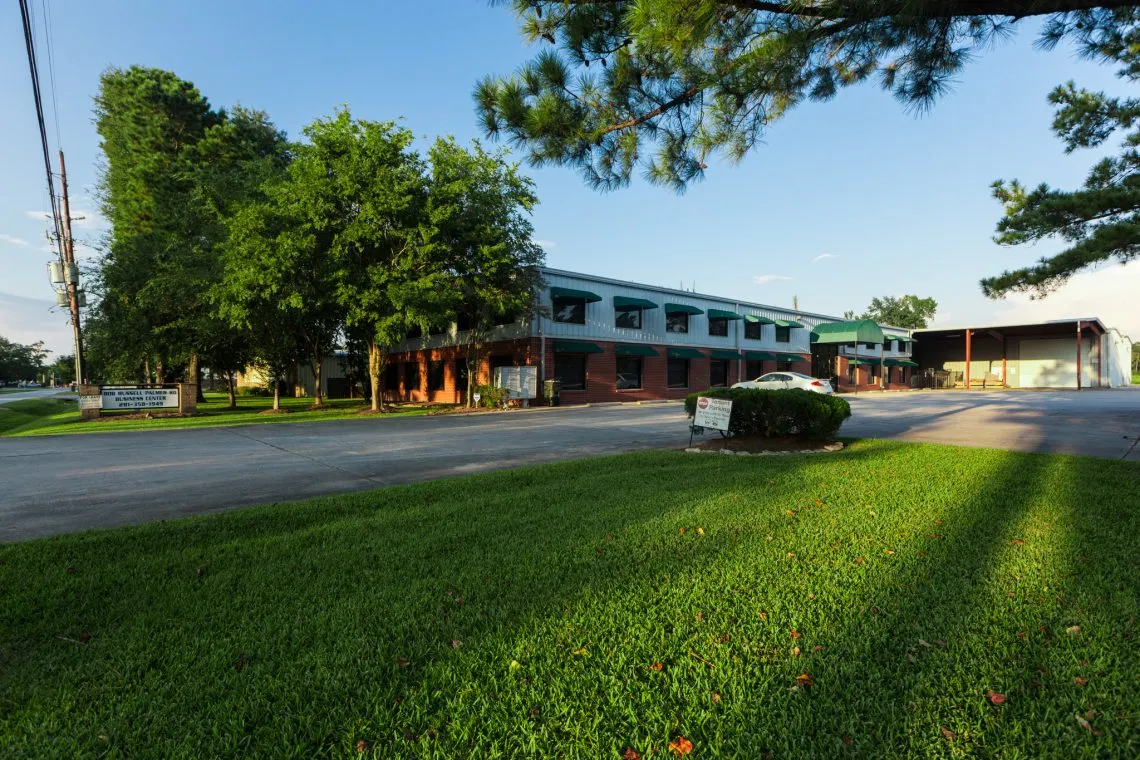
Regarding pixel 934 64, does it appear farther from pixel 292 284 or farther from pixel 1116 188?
pixel 292 284

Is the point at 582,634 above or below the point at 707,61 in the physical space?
below

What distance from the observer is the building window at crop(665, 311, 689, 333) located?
30172 millimetres

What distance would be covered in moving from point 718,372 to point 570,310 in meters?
11.9

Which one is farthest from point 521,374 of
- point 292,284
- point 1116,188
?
point 1116,188

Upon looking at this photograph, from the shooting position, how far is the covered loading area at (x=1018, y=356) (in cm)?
4116

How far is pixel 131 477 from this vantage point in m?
7.75

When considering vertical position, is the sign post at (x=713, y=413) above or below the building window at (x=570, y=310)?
below

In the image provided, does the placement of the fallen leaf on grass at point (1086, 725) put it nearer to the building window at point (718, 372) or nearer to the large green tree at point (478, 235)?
the large green tree at point (478, 235)

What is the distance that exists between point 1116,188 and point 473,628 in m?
12.1

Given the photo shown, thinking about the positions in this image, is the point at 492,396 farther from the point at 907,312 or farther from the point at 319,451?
the point at 907,312

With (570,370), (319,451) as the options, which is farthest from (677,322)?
(319,451)

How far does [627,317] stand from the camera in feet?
93.1

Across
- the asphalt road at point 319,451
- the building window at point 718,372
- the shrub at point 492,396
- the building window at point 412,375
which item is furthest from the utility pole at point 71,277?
the building window at point 718,372

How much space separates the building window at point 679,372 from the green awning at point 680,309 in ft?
3.00
